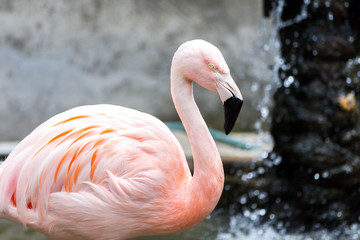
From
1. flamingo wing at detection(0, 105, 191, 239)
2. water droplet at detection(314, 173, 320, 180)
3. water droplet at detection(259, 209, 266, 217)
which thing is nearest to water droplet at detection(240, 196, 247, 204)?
water droplet at detection(259, 209, 266, 217)

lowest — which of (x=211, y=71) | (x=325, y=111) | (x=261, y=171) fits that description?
(x=261, y=171)

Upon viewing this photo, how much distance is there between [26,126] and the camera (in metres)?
6.20

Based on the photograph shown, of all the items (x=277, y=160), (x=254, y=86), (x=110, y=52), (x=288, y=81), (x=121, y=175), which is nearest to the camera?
(x=121, y=175)

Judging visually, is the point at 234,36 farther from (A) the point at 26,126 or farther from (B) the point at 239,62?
(A) the point at 26,126

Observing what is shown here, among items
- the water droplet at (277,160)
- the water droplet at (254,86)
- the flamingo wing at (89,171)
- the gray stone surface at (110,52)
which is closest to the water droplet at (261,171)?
the water droplet at (277,160)

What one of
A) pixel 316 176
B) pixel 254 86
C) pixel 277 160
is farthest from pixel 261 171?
A: pixel 254 86

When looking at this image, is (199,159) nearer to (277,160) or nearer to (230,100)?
(230,100)

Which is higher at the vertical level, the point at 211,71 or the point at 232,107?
the point at 211,71

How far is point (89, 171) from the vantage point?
7.72 ft

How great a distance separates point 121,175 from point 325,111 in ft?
6.79

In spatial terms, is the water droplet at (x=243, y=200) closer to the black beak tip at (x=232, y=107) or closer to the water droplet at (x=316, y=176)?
the water droplet at (x=316, y=176)

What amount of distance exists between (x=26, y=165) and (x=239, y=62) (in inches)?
180

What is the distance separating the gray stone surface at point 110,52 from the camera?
6109mm

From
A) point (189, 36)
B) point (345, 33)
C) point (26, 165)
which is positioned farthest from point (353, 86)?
point (189, 36)
